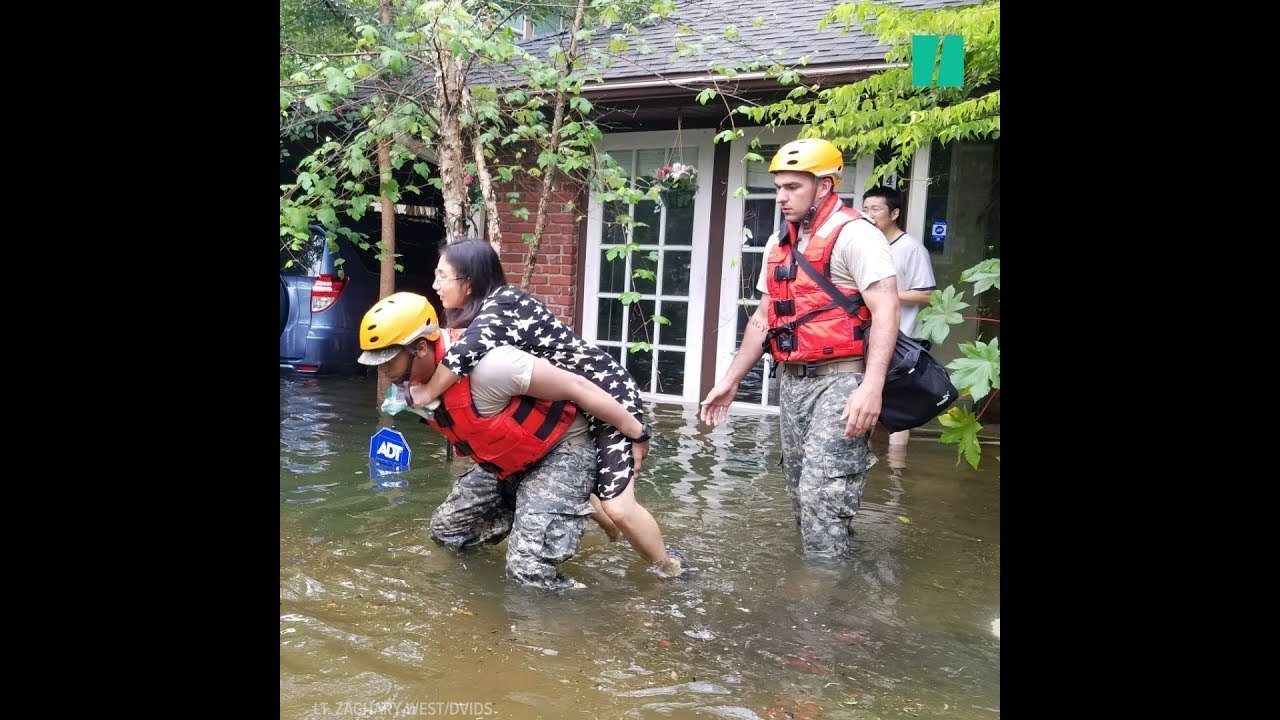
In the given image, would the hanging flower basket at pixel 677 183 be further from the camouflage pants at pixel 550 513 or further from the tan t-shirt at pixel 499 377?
the tan t-shirt at pixel 499 377

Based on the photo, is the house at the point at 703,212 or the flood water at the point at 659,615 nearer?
the flood water at the point at 659,615

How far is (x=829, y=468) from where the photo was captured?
4477 mm

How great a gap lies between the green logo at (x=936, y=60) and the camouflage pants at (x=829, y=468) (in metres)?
1.68

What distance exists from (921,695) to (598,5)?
4.61 m

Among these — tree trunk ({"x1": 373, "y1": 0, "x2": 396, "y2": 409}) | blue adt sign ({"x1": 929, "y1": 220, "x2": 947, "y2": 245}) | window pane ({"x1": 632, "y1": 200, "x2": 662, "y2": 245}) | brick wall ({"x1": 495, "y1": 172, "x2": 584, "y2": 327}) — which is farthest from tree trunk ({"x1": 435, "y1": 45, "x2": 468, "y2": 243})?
blue adt sign ({"x1": 929, "y1": 220, "x2": 947, "y2": 245})

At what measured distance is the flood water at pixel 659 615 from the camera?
3.12 metres

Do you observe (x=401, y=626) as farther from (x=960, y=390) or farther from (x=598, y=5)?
(x=598, y=5)

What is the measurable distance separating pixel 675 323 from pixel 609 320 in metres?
0.70

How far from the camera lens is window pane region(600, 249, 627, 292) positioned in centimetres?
964

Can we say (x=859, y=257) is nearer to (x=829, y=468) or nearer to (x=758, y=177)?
(x=829, y=468)

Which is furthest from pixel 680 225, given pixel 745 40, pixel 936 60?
pixel 936 60

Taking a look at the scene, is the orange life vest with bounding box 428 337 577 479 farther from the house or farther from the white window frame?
the white window frame

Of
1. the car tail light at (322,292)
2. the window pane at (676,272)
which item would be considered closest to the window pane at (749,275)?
the window pane at (676,272)

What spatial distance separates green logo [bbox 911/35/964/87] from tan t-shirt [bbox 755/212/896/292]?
1079mm
